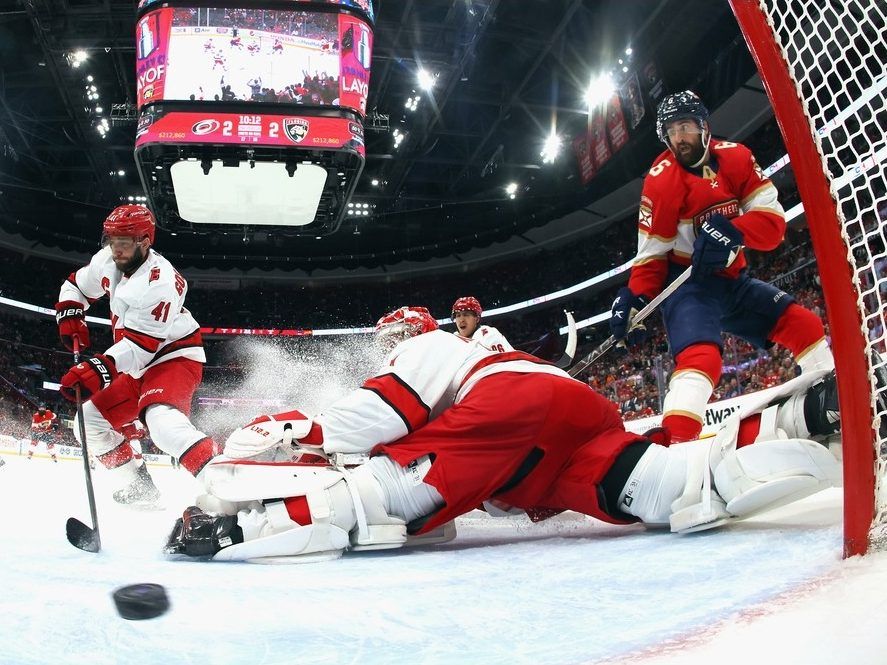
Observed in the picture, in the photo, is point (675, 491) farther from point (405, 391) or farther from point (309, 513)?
point (309, 513)

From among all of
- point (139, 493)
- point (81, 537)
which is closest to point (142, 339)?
point (139, 493)

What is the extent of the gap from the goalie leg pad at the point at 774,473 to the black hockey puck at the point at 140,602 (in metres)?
1.16

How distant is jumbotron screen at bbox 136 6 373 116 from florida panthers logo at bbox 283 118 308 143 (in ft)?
0.63

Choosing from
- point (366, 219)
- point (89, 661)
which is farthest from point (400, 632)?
point (366, 219)

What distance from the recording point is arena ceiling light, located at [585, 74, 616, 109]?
1186 cm

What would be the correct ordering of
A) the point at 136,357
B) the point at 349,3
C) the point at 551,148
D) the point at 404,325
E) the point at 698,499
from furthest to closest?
the point at 551,148 → the point at 349,3 → the point at 136,357 → the point at 404,325 → the point at 698,499

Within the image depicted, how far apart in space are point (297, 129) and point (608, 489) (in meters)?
6.39

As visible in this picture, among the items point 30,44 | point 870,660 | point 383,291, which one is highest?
point 30,44

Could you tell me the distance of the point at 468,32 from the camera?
10.3 metres

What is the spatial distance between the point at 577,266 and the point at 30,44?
11829 mm

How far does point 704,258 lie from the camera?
2.31 m

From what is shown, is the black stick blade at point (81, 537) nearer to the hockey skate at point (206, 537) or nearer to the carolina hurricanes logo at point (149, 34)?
the hockey skate at point (206, 537)

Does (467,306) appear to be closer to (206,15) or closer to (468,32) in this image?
(206,15)

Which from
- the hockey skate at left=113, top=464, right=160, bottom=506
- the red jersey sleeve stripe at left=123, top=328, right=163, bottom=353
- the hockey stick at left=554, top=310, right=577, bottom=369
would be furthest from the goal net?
the hockey skate at left=113, top=464, right=160, bottom=506
